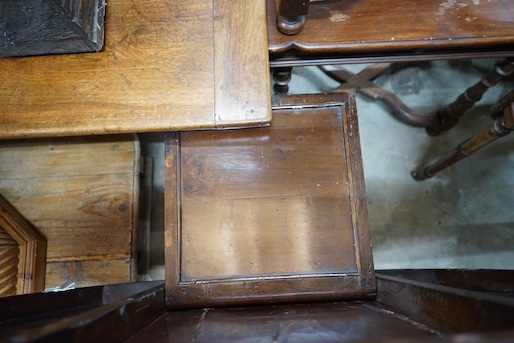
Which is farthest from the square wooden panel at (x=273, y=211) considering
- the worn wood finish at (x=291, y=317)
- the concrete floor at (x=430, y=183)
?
the concrete floor at (x=430, y=183)

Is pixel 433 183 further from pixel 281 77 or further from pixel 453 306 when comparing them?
pixel 453 306

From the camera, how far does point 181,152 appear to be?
1.09 m

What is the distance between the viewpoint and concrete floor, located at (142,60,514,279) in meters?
1.76

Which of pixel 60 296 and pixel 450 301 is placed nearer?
pixel 450 301

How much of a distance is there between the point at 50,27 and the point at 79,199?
674 mm

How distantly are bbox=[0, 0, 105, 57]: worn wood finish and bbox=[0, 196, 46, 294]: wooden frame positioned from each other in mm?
551

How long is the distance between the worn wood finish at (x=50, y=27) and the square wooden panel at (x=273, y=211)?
0.35m

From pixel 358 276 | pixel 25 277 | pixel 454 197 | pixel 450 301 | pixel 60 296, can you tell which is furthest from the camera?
pixel 454 197

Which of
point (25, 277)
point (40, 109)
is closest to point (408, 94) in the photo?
point (40, 109)

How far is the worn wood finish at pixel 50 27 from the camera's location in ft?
3.06

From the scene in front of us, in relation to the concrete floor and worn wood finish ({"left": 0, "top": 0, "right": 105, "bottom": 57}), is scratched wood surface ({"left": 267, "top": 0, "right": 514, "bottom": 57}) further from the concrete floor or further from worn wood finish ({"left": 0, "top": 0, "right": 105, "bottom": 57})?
the concrete floor

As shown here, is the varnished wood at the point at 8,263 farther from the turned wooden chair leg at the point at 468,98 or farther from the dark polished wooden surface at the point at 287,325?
the turned wooden chair leg at the point at 468,98

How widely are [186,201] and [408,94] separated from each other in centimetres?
135

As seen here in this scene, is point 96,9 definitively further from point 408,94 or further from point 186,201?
point 408,94
